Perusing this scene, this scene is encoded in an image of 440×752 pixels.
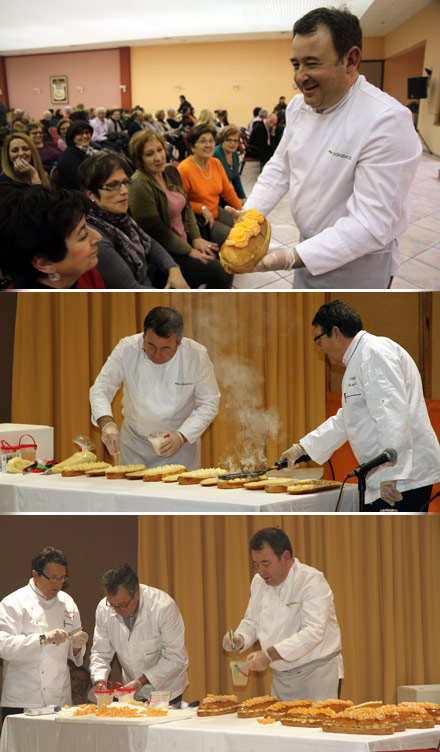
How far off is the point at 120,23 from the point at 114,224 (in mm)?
692

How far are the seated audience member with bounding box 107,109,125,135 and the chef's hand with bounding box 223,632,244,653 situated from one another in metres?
1.76

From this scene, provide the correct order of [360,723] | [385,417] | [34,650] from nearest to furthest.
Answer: [360,723] → [385,417] → [34,650]

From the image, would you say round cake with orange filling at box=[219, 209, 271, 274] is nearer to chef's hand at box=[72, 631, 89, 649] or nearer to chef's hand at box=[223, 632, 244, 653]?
chef's hand at box=[223, 632, 244, 653]

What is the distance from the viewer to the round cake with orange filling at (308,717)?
2721 mm

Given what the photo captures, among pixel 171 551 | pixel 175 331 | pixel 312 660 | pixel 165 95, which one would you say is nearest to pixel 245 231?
pixel 175 331

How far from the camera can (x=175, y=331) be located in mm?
2908

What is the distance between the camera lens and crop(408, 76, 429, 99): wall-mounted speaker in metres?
2.71

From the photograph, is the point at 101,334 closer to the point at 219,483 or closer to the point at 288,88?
the point at 219,483

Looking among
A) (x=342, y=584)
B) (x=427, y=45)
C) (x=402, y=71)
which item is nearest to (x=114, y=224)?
(x=402, y=71)

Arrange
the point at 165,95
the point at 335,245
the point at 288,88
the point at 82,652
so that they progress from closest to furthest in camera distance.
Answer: the point at 335,245, the point at 288,88, the point at 165,95, the point at 82,652

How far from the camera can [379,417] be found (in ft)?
8.93

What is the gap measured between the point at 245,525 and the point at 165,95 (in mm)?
1463

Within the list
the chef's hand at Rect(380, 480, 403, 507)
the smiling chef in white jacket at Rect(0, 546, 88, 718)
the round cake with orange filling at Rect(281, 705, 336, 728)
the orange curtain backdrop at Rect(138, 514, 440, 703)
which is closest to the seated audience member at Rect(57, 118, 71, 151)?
the orange curtain backdrop at Rect(138, 514, 440, 703)

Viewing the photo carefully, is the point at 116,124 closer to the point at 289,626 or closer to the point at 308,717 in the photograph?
the point at 289,626
